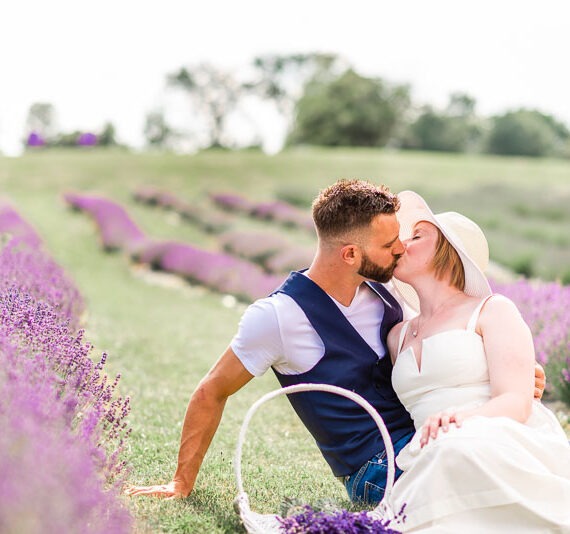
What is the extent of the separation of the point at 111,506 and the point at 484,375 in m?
1.46

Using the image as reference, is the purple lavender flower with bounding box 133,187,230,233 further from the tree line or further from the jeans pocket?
the tree line

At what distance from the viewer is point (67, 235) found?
60.8 feet

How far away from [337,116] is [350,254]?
180 ft

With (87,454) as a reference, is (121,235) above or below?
below

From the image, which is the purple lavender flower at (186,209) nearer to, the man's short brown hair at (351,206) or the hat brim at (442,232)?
the hat brim at (442,232)

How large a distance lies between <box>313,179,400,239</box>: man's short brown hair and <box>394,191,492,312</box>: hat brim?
17 cm

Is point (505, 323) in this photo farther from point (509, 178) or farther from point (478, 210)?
point (509, 178)

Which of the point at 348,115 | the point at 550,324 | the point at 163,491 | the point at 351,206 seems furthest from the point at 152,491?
the point at 348,115

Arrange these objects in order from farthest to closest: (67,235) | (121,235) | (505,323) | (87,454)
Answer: (67,235)
(121,235)
(505,323)
(87,454)

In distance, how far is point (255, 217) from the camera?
21531 mm

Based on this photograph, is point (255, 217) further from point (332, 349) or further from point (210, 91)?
point (210, 91)

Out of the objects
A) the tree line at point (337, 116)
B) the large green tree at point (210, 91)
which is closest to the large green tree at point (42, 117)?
the tree line at point (337, 116)

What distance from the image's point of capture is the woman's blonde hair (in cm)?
340

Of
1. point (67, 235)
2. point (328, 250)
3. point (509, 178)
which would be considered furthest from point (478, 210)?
point (328, 250)
